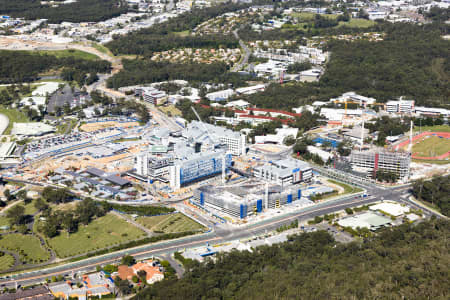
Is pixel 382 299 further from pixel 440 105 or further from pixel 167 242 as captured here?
pixel 440 105

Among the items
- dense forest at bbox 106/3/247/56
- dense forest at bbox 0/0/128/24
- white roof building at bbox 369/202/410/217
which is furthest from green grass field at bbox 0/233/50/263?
dense forest at bbox 0/0/128/24

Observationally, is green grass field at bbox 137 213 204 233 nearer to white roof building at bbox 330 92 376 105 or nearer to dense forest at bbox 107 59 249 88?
white roof building at bbox 330 92 376 105

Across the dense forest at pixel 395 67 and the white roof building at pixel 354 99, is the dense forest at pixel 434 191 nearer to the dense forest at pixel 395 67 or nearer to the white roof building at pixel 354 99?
the white roof building at pixel 354 99

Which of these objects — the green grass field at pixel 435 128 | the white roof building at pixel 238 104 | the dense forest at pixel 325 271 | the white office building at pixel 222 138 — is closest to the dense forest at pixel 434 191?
the dense forest at pixel 325 271

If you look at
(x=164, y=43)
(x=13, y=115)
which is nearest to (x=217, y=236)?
(x=13, y=115)

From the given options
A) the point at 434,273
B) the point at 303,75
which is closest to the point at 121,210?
the point at 434,273
